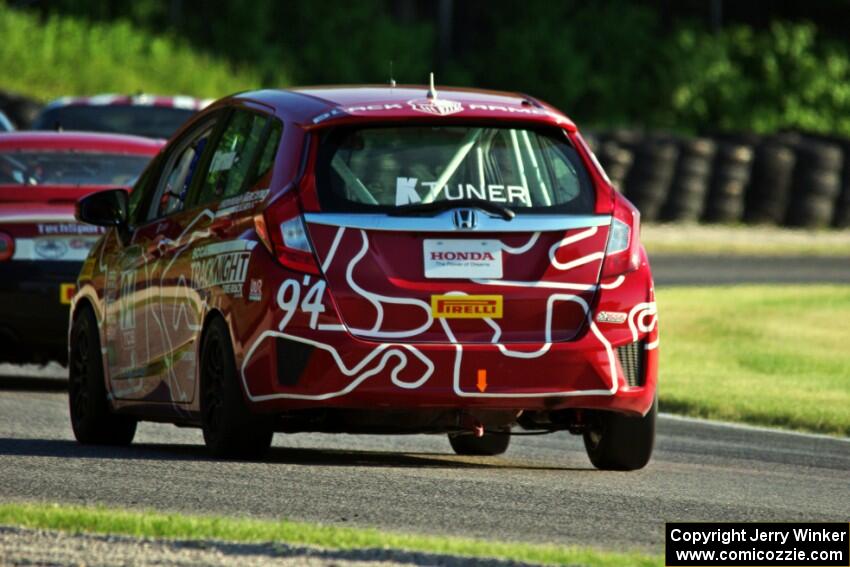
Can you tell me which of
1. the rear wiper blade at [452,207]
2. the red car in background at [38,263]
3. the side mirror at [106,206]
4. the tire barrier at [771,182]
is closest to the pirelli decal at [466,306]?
the rear wiper blade at [452,207]

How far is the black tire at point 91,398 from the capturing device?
10672 mm

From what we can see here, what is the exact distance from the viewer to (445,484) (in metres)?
8.59

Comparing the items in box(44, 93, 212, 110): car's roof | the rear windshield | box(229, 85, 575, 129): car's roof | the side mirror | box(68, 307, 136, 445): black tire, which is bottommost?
box(44, 93, 212, 110): car's roof

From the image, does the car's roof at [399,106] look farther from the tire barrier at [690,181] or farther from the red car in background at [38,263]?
the tire barrier at [690,181]

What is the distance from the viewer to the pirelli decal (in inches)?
344

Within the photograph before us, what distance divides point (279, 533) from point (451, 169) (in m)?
2.51

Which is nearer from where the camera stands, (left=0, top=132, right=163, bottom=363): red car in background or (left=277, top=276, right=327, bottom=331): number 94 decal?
(left=277, top=276, right=327, bottom=331): number 94 decal

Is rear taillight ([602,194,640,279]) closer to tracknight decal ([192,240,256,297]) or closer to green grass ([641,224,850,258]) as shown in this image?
tracknight decal ([192,240,256,297])

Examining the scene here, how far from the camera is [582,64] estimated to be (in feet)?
138

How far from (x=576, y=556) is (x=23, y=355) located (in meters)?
7.51

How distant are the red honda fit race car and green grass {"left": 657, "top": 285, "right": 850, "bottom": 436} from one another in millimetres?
3940

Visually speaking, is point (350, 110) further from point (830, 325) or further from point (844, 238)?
point (844, 238)

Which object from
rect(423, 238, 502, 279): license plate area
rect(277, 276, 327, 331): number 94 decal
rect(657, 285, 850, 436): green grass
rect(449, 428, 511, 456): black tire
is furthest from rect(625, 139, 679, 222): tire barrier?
rect(277, 276, 327, 331): number 94 decal

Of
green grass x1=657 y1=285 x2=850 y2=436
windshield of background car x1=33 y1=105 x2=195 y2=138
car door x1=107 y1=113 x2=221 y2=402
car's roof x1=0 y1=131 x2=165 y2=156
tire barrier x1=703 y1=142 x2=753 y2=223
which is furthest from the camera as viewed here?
tire barrier x1=703 y1=142 x2=753 y2=223
